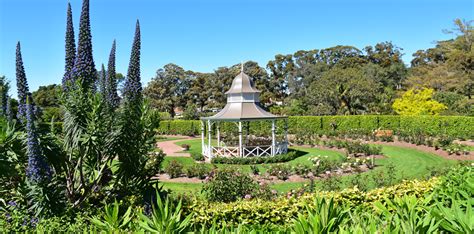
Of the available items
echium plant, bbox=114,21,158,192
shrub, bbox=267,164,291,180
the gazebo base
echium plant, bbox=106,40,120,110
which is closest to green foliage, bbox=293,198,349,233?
echium plant, bbox=114,21,158,192

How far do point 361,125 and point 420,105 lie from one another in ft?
21.0

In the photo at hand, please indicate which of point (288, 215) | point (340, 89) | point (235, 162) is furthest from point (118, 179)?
point (340, 89)

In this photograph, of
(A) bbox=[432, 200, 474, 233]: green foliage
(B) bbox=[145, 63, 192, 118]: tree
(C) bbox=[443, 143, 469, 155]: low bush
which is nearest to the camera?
(A) bbox=[432, 200, 474, 233]: green foliage

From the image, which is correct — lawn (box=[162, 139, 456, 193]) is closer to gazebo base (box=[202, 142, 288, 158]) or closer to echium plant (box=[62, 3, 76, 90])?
gazebo base (box=[202, 142, 288, 158])

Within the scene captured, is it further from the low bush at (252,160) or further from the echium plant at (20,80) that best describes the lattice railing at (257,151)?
the echium plant at (20,80)

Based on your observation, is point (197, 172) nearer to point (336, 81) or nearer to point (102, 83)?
point (102, 83)

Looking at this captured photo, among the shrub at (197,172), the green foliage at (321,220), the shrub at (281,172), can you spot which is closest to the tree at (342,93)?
the shrub at (281,172)

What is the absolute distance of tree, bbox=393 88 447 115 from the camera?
1297 inches

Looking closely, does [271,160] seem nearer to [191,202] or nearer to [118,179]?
[191,202]

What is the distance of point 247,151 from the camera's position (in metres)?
20.8

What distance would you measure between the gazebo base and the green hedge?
913cm

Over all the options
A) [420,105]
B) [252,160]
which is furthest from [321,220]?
[420,105]

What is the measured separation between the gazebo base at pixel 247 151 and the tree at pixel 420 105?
61.0 feet

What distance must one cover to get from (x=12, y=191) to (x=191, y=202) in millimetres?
3778
